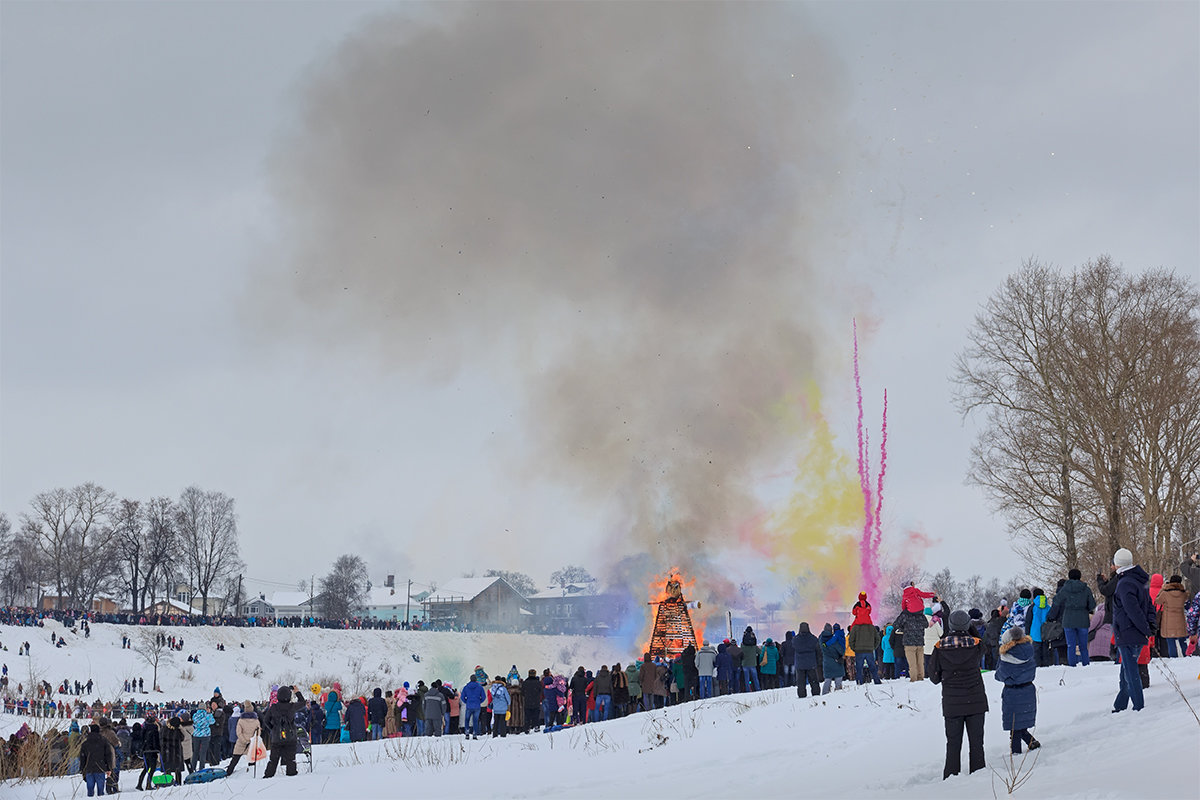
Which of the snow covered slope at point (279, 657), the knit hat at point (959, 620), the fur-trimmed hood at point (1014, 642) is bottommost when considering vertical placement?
the snow covered slope at point (279, 657)

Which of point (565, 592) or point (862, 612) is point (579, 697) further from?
point (565, 592)

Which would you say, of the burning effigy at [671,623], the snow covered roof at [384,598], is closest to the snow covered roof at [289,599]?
the snow covered roof at [384,598]

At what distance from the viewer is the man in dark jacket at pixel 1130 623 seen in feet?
30.6

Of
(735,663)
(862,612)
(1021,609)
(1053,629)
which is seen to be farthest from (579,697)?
(1053,629)

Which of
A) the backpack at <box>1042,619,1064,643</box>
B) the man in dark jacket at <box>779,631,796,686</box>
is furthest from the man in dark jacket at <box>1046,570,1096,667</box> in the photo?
the man in dark jacket at <box>779,631,796,686</box>

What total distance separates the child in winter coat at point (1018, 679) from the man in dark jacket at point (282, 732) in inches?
381

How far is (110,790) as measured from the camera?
1552 centimetres

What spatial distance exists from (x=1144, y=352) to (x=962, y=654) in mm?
22181

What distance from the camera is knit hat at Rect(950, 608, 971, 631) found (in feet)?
26.6

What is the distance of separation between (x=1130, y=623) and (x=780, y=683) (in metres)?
12.3

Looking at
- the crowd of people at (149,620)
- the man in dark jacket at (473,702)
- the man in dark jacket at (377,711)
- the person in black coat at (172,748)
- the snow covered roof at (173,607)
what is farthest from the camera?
the snow covered roof at (173,607)

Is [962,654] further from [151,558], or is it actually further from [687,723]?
[151,558]

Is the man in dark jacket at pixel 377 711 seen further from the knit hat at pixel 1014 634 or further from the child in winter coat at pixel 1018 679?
the knit hat at pixel 1014 634

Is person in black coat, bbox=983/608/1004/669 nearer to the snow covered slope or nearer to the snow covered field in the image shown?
the snow covered field
